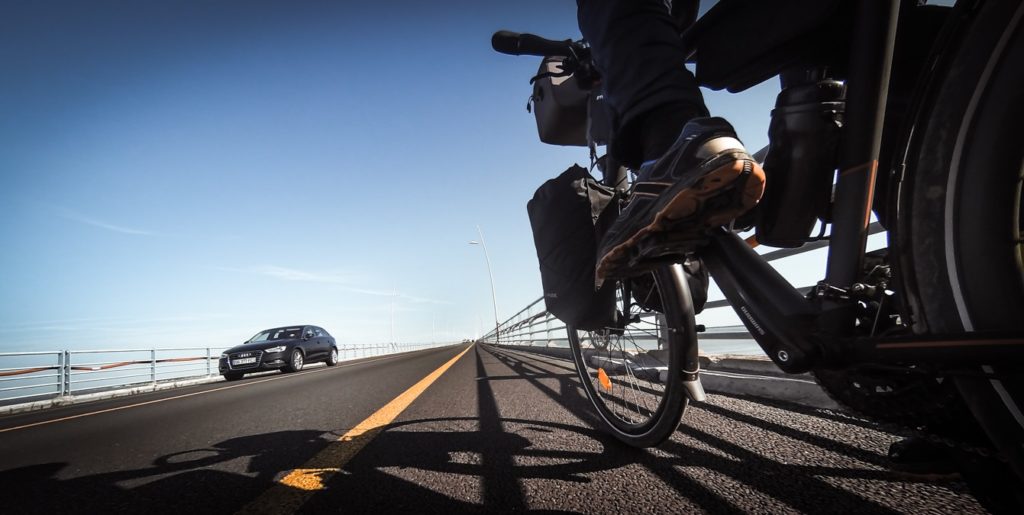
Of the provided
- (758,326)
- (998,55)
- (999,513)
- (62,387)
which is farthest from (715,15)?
(62,387)

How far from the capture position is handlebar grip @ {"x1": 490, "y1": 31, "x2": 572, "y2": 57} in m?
1.54

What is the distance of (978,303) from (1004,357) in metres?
0.15

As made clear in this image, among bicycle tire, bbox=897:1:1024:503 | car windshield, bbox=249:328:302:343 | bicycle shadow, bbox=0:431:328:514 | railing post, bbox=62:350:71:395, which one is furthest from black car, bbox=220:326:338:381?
bicycle tire, bbox=897:1:1024:503

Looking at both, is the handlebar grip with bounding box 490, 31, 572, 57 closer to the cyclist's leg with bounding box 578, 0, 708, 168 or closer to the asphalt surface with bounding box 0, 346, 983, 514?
the cyclist's leg with bounding box 578, 0, 708, 168

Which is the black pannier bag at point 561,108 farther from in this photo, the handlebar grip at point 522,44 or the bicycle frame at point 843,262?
the bicycle frame at point 843,262

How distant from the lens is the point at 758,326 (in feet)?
2.87

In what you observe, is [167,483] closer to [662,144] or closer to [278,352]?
[662,144]

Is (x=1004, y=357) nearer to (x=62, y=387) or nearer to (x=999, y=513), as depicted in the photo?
(x=999, y=513)

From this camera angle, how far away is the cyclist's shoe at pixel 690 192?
0.80 m

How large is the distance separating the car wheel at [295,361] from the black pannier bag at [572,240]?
11.8m

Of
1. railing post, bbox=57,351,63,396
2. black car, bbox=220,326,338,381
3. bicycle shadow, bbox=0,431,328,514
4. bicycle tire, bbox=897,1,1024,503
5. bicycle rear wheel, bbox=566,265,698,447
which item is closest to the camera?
bicycle tire, bbox=897,1,1024,503

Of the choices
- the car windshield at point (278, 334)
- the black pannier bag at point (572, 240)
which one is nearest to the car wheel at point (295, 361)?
the car windshield at point (278, 334)

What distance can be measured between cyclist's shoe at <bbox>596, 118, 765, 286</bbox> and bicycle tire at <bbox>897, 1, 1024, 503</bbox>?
11.2 inches

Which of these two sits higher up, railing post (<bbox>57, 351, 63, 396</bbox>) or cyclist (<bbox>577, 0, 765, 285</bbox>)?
cyclist (<bbox>577, 0, 765, 285</bbox>)
